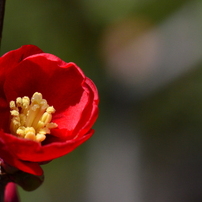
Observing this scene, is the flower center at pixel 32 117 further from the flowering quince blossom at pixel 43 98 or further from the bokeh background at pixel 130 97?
the bokeh background at pixel 130 97

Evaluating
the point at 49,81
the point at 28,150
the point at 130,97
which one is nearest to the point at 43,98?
the point at 49,81

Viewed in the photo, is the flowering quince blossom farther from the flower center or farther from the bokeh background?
the bokeh background

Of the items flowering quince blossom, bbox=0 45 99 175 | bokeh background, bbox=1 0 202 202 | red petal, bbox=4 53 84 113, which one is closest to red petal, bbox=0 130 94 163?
flowering quince blossom, bbox=0 45 99 175

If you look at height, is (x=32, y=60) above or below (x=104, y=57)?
above

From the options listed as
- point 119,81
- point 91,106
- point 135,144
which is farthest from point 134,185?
point 91,106

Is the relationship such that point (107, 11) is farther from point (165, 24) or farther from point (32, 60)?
point (32, 60)
